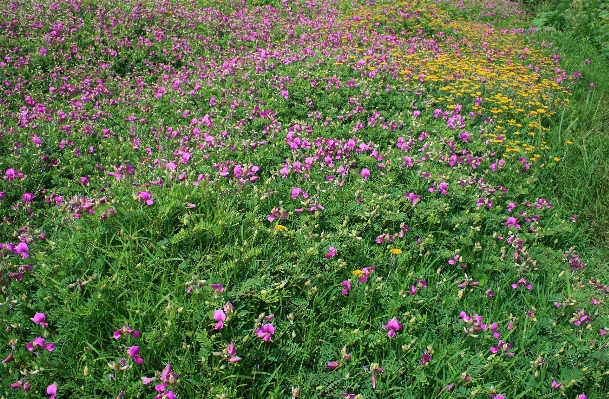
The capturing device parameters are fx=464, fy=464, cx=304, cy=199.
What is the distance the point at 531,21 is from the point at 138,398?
12568mm

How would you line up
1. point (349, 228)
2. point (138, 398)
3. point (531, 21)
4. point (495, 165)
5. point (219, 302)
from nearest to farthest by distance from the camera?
1. point (138, 398)
2. point (219, 302)
3. point (349, 228)
4. point (495, 165)
5. point (531, 21)

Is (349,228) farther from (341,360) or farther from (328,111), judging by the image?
(328,111)

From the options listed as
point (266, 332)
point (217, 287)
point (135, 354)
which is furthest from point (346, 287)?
point (135, 354)

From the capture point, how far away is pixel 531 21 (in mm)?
11516

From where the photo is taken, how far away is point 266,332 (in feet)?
7.58

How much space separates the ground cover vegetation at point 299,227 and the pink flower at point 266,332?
2 cm

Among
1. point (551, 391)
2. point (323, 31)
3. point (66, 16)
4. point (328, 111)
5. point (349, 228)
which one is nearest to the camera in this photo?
point (551, 391)

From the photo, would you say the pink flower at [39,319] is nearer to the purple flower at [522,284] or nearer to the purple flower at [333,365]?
the purple flower at [333,365]

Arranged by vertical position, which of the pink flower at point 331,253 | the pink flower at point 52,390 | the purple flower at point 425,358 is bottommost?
the purple flower at point 425,358

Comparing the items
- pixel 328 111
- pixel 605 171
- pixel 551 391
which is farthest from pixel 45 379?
pixel 605 171

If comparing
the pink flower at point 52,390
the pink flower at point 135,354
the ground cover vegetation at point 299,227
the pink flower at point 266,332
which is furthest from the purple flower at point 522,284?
the pink flower at point 52,390

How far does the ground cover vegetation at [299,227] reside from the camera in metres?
2.31

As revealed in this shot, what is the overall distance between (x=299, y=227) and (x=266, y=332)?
99 cm

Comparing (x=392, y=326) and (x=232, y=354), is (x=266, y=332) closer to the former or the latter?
Answer: (x=232, y=354)
